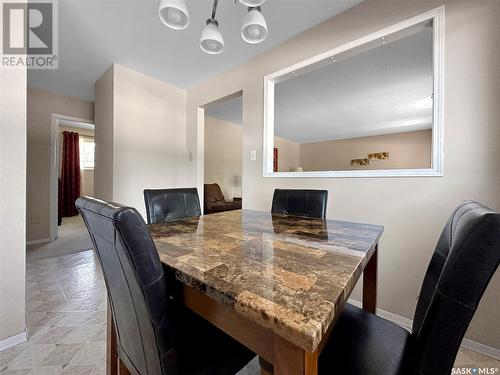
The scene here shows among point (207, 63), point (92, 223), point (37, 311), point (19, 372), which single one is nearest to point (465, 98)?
point (92, 223)

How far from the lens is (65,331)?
1.39 meters

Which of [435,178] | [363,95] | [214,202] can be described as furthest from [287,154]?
[435,178]

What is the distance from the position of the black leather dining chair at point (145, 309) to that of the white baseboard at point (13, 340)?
112 centimetres

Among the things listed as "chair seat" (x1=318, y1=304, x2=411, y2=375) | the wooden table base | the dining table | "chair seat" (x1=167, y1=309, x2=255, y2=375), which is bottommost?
"chair seat" (x1=167, y1=309, x2=255, y2=375)

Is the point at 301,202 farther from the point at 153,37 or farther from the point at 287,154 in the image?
the point at 287,154

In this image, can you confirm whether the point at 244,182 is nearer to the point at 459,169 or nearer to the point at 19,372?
the point at 459,169

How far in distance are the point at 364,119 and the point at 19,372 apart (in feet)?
18.6

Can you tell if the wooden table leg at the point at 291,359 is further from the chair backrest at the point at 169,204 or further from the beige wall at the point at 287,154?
the beige wall at the point at 287,154

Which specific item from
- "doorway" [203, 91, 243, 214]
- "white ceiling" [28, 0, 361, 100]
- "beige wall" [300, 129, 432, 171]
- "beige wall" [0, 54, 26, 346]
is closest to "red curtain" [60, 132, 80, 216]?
"white ceiling" [28, 0, 361, 100]

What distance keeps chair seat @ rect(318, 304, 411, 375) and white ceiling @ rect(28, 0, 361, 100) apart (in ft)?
7.10

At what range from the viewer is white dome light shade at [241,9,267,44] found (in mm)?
1161

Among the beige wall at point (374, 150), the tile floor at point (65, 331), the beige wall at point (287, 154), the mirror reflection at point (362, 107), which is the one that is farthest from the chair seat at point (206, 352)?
the beige wall at point (287, 154)

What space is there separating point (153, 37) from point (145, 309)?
2.50m

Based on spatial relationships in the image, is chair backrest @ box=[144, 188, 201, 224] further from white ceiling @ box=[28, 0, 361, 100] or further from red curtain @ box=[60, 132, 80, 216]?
red curtain @ box=[60, 132, 80, 216]
